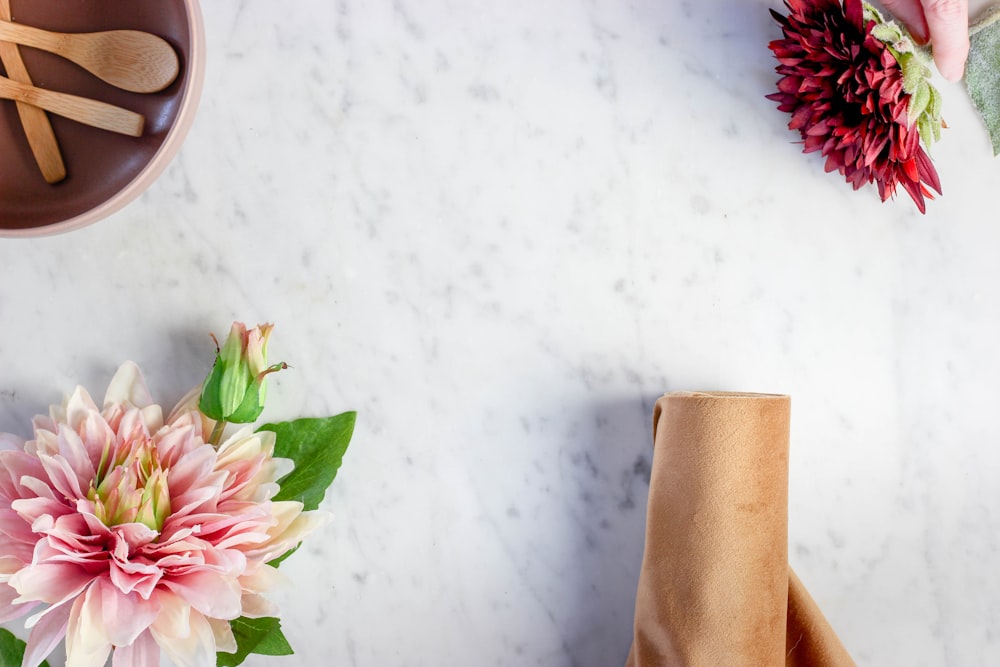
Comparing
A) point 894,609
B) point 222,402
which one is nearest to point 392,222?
point 222,402

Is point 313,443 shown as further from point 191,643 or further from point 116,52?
point 116,52

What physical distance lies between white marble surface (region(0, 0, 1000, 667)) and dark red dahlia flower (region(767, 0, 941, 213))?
0.05m

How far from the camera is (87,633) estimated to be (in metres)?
0.49

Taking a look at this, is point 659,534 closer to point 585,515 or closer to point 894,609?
point 585,515

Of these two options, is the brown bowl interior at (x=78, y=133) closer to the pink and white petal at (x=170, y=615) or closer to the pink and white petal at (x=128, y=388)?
the pink and white petal at (x=128, y=388)

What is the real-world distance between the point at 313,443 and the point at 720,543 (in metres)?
0.31

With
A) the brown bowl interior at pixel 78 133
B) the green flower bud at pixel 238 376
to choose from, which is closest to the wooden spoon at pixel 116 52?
the brown bowl interior at pixel 78 133

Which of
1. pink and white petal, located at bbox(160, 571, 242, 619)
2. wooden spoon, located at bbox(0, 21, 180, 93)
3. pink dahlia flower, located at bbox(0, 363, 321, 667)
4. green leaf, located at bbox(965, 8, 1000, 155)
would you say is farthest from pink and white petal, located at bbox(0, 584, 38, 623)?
green leaf, located at bbox(965, 8, 1000, 155)

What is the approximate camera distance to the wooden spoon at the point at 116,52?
0.58 m

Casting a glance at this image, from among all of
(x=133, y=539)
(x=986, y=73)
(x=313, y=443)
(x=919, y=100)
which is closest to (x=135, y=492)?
(x=133, y=539)

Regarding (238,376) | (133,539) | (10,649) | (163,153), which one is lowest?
(10,649)

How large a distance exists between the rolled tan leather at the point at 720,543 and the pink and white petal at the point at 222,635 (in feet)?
0.92

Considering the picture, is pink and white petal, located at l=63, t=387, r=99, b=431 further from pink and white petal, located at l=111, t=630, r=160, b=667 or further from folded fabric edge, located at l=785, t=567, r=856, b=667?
folded fabric edge, located at l=785, t=567, r=856, b=667

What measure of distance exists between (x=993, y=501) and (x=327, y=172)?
2.03 ft
